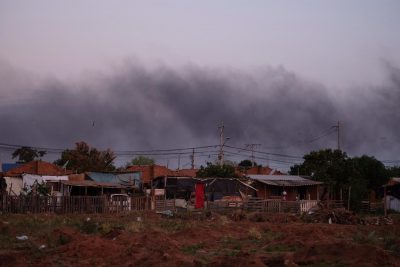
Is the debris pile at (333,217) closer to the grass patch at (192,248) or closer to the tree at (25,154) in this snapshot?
the grass patch at (192,248)

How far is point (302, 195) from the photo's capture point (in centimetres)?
5738

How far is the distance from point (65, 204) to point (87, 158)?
3283 cm

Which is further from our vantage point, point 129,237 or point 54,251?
point 129,237

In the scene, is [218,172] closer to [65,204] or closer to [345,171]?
[345,171]

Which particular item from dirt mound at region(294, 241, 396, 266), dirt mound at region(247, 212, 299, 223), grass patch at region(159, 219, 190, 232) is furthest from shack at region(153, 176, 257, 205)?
dirt mound at region(294, 241, 396, 266)

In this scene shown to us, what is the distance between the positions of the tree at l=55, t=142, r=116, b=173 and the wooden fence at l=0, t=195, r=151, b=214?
28.2 meters

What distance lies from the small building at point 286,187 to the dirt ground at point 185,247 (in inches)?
967

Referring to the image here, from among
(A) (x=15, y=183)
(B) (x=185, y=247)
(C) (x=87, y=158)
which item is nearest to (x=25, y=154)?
(C) (x=87, y=158)

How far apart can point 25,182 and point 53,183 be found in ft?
6.94

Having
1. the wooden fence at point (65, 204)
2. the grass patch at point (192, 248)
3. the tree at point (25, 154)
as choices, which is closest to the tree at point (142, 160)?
the tree at point (25, 154)

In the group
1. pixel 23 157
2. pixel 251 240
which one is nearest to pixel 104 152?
pixel 23 157

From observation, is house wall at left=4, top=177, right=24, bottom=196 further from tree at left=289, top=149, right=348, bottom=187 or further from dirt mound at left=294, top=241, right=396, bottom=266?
dirt mound at left=294, top=241, right=396, bottom=266

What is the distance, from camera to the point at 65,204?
37.0m

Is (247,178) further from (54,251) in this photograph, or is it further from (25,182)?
(54,251)
